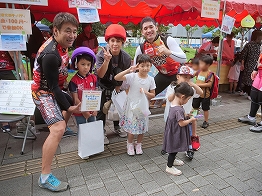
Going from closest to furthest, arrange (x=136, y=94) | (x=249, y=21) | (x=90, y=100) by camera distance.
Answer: (x=90, y=100) → (x=136, y=94) → (x=249, y=21)

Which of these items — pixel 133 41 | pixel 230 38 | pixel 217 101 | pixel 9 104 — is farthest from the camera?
pixel 133 41

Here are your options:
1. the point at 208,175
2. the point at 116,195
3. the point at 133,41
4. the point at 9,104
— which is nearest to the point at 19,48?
the point at 9,104

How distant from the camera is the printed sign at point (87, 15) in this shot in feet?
11.9

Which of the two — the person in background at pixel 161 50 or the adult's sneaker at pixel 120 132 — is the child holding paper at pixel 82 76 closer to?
the person in background at pixel 161 50

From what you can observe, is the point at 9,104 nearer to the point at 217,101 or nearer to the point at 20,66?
the point at 20,66

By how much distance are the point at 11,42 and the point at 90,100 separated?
174 cm

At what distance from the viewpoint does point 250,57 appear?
657cm

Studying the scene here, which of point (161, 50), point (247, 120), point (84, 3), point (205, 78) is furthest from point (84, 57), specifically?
point (247, 120)

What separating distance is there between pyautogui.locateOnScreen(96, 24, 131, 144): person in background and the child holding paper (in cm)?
19

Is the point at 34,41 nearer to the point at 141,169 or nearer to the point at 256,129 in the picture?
the point at 141,169

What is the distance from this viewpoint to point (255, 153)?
3.27 metres

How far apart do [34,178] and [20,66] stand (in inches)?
82.8

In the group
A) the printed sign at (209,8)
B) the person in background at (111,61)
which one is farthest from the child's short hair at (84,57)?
the printed sign at (209,8)

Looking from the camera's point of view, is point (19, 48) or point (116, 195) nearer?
point (116, 195)
